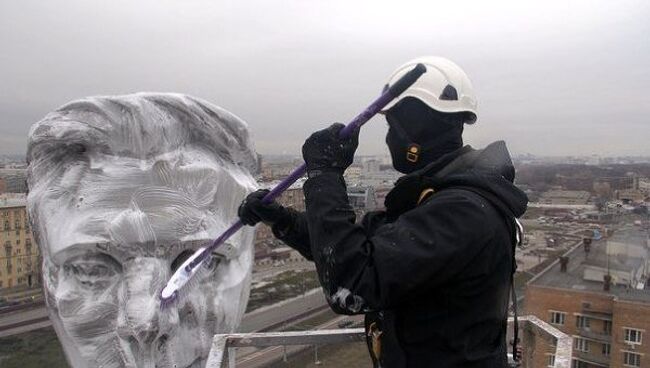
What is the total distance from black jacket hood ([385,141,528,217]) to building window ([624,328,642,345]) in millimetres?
14674

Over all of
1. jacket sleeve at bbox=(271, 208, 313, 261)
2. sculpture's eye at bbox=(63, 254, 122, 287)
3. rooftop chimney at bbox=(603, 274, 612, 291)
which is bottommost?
rooftop chimney at bbox=(603, 274, 612, 291)

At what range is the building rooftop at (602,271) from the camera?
1543 centimetres

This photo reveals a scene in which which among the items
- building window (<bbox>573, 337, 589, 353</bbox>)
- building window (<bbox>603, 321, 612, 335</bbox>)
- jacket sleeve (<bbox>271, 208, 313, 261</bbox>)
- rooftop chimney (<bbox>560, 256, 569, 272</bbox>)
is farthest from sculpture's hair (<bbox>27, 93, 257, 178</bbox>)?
rooftop chimney (<bbox>560, 256, 569, 272</bbox>)

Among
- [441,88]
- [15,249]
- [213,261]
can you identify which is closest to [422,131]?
[441,88]

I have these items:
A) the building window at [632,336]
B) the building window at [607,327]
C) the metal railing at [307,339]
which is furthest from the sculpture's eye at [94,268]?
the building window at [607,327]

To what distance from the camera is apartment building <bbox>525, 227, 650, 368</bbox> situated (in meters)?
13.7

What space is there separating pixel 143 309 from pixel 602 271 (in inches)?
679

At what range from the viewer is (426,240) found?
1.37 metres

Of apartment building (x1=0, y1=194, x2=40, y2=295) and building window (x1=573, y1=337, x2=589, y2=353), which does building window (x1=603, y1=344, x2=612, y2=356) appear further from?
apartment building (x1=0, y1=194, x2=40, y2=295)

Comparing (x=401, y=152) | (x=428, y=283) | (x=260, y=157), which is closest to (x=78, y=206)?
(x=260, y=157)

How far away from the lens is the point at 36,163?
2.85m

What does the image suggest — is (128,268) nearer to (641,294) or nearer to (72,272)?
(72,272)

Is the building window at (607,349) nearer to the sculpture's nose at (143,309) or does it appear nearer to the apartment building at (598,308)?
the apartment building at (598,308)

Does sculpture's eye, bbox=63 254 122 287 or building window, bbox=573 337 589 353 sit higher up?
sculpture's eye, bbox=63 254 122 287
